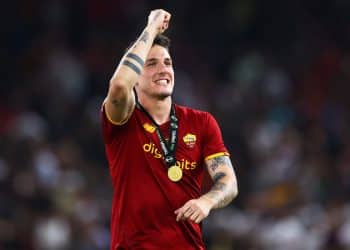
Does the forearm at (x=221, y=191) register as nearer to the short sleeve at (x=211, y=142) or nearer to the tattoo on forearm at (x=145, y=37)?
the short sleeve at (x=211, y=142)

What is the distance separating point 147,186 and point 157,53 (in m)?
0.90

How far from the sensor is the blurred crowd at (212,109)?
1324 centimetres

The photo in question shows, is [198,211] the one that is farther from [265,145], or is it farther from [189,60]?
[189,60]

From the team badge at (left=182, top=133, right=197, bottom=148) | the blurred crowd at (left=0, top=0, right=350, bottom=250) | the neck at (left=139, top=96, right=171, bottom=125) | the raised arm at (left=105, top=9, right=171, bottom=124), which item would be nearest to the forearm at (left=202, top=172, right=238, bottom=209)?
the team badge at (left=182, top=133, right=197, bottom=148)

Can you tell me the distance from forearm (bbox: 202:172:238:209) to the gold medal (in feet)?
0.75

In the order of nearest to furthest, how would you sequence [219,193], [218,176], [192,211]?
[192,211]
[219,193]
[218,176]

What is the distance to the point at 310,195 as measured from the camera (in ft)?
45.2

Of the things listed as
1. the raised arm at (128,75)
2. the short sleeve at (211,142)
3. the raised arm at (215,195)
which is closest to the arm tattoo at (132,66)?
the raised arm at (128,75)

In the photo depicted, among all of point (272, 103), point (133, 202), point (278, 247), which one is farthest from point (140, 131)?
point (272, 103)

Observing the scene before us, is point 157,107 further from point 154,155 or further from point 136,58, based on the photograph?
point 136,58

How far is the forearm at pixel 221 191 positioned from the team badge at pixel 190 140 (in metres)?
0.26

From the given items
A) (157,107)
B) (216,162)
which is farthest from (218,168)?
(157,107)

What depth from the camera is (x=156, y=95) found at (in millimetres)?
7082

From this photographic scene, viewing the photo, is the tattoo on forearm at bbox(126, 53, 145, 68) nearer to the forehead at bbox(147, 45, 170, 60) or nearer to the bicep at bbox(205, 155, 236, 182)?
the forehead at bbox(147, 45, 170, 60)
